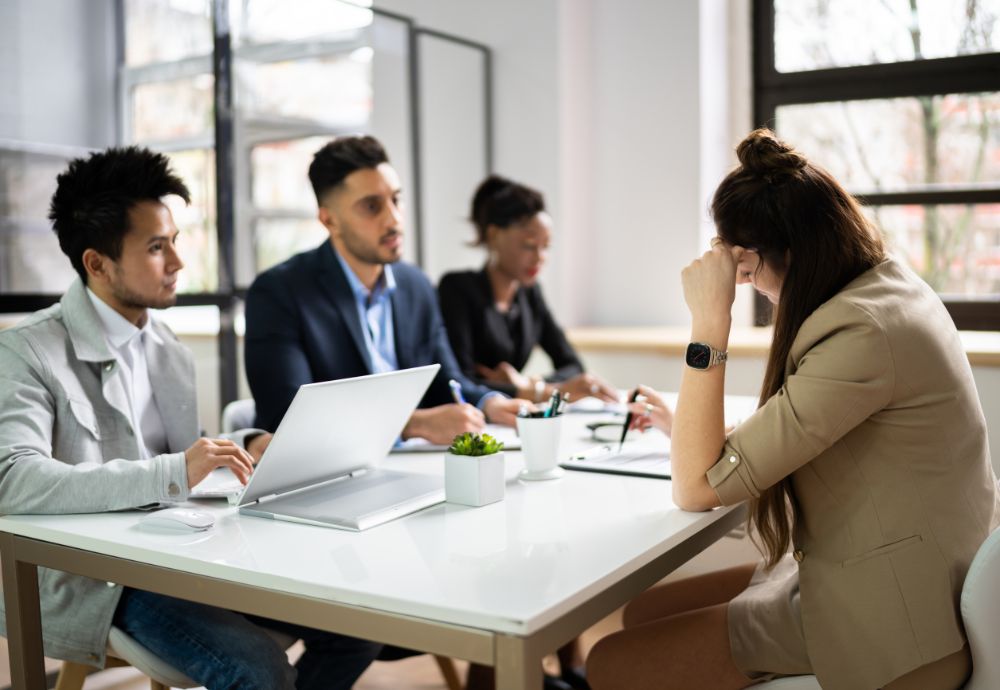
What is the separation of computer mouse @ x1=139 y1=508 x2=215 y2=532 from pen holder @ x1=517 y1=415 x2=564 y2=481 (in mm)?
548

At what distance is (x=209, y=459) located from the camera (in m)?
1.49

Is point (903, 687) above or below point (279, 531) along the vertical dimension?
below

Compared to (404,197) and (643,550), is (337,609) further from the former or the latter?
(404,197)

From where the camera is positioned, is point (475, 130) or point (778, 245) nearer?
point (778, 245)

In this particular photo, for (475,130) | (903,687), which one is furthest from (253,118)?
(903,687)

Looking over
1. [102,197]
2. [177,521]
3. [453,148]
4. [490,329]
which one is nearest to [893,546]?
[177,521]

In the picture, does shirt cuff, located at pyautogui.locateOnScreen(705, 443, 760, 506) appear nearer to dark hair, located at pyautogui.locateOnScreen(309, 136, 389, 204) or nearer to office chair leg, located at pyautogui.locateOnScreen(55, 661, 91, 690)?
office chair leg, located at pyautogui.locateOnScreen(55, 661, 91, 690)

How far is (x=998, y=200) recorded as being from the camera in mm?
3719

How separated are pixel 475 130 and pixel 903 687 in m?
3.36

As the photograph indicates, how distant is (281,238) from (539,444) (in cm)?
192

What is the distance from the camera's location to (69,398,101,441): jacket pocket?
5.34 ft

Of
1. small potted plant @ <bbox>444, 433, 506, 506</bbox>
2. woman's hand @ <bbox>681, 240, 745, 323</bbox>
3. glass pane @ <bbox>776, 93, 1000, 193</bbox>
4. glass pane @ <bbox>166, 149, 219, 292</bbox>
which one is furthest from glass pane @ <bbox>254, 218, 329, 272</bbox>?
glass pane @ <bbox>776, 93, 1000, 193</bbox>

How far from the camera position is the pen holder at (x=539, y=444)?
5.53ft

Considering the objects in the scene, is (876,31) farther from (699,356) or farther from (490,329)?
(699,356)
